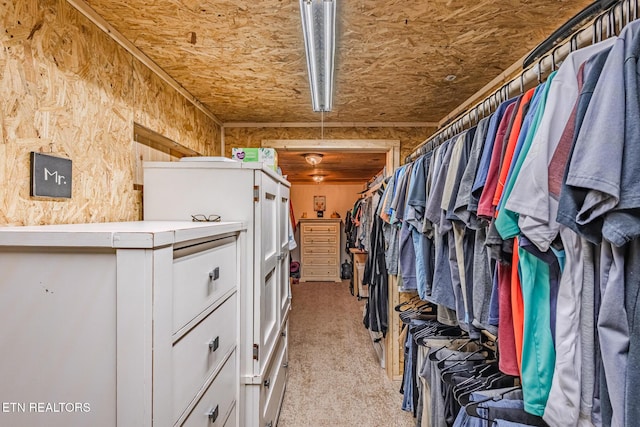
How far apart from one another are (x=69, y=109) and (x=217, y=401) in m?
1.24

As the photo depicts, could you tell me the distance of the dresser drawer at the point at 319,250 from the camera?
714 centimetres

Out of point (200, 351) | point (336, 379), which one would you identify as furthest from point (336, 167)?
point (200, 351)

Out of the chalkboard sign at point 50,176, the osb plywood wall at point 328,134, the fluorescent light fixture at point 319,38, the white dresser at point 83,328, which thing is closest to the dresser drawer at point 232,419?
the white dresser at point 83,328

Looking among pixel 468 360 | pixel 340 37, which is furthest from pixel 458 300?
pixel 340 37

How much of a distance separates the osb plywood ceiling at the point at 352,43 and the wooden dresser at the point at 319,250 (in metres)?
4.84

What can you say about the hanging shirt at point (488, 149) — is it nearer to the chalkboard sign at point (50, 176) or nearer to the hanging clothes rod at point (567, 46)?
the hanging clothes rod at point (567, 46)

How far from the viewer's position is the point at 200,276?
1.04 metres

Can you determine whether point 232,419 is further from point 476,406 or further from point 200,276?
point 476,406

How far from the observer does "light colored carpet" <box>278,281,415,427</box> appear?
89.0 inches

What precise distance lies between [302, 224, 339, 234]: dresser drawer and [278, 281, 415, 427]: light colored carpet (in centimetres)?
272

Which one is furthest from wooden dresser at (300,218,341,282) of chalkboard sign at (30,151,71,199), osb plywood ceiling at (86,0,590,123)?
chalkboard sign at (30,151,71,199)

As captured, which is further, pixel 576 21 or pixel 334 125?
pixel 334 125

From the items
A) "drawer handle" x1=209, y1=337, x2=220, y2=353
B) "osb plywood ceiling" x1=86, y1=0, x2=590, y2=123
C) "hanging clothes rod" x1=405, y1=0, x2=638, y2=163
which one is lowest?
"drawer handle" x1=209, y1=337, x2=220, y2=353

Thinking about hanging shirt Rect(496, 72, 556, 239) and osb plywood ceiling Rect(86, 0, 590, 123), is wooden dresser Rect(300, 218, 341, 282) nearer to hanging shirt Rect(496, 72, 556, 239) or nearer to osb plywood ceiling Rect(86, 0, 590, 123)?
osb plywood ceiling Rect(86, 0, 590, 123)
